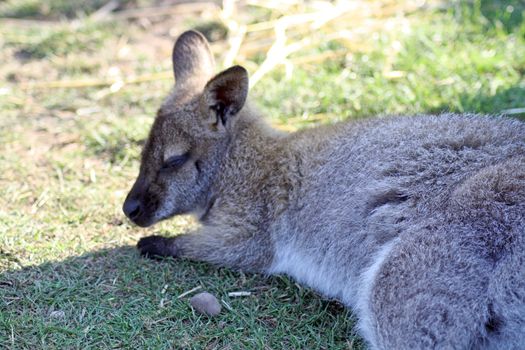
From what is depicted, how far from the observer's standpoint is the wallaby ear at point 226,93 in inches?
179

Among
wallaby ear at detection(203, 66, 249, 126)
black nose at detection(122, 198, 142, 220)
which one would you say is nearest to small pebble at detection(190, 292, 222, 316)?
black nose at detection(122, 198, 142, 220)

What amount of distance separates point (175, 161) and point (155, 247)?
1.84 ft

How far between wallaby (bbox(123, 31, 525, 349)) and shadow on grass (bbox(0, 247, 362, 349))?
5.3 inches

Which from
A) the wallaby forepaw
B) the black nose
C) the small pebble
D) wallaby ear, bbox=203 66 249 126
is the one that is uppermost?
wallaby ear, bbox=203 66 249 126

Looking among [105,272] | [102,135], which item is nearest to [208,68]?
[102,135]

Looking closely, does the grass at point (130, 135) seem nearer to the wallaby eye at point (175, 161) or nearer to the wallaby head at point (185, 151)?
the wallaby head at point (185, 151)

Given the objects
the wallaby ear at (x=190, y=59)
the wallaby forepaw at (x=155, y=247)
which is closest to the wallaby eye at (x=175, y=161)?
the wallaby forepaw at (x=155, y=247)

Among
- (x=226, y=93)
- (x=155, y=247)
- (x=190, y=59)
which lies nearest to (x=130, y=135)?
(x=190, y=59)

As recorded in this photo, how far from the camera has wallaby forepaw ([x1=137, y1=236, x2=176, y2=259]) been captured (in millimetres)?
4512

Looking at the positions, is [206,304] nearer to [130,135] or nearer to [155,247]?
[155,247]

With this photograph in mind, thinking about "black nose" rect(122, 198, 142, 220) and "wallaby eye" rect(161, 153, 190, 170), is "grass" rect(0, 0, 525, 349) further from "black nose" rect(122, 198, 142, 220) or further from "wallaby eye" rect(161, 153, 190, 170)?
"wallaby eye" rect(161, 153, 190, 170)

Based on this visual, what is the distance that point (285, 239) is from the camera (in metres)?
4.43

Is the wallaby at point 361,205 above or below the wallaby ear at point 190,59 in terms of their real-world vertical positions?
below

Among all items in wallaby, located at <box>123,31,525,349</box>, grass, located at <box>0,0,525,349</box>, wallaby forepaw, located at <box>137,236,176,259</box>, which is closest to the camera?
wallaby, located at <box>123,31,525,349</box>
